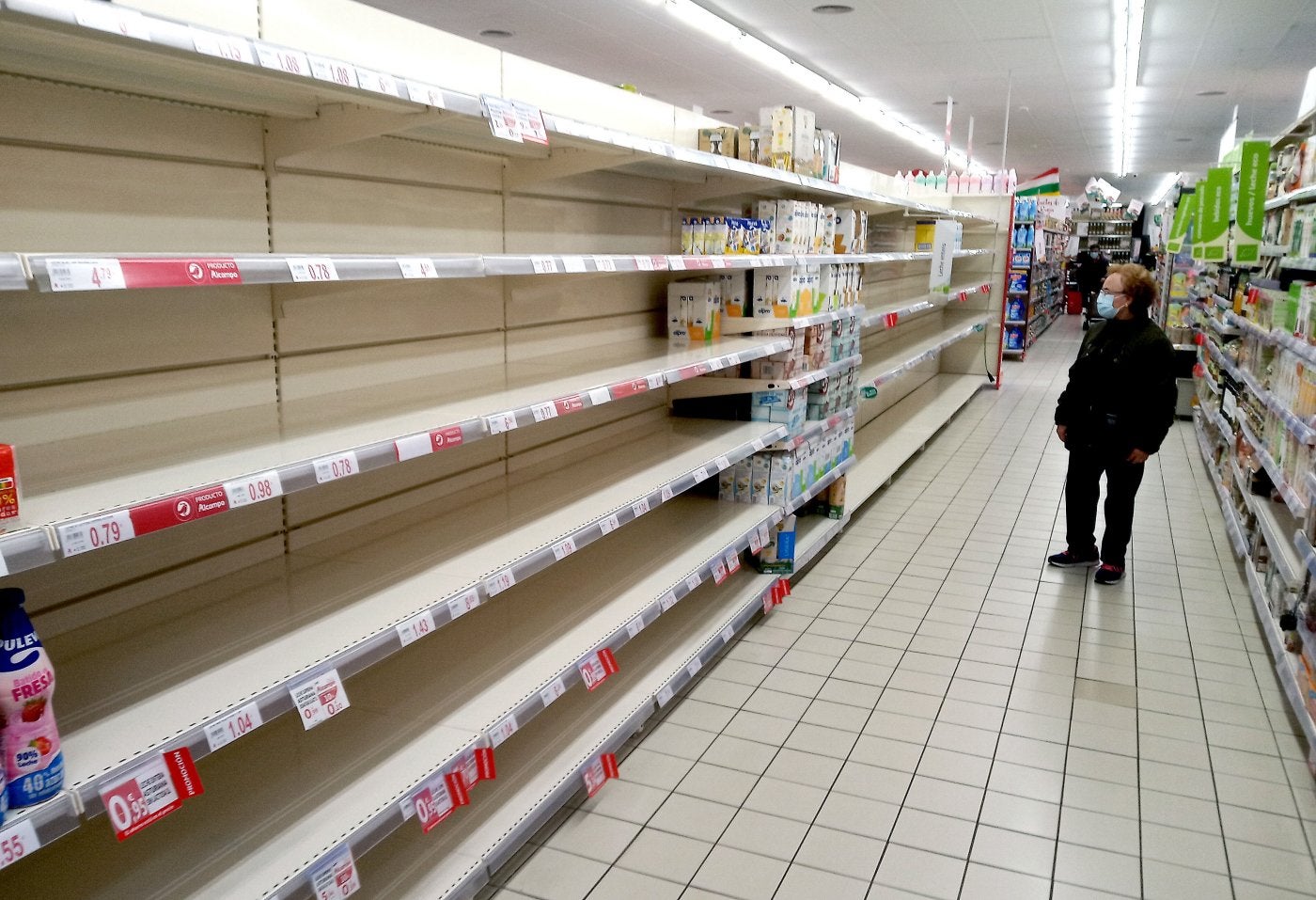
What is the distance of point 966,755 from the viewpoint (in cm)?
315

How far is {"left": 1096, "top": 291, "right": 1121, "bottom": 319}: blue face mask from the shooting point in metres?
4.65

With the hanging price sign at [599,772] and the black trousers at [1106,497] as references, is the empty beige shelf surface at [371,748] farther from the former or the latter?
the black trousers at [1106,497]

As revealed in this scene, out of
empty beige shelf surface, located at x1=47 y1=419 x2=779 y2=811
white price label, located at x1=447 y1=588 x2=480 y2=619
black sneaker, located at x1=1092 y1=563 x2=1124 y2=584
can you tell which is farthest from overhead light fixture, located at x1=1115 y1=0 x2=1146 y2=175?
white price label, located at x1=447 y1=588 x2=480 y2=619

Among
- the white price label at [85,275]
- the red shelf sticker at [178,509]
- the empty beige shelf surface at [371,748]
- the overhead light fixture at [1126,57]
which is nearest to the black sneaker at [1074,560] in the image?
the empty beige shelf surface at [371,748]

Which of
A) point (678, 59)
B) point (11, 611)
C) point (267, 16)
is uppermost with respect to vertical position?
point (678, 59)

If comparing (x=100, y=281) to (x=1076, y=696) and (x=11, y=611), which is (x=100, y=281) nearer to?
(x=11, y=611)

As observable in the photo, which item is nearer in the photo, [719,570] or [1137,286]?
[719,570]

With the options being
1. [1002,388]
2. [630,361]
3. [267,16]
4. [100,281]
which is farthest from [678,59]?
[100,281]

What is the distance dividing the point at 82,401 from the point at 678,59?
34.3ft

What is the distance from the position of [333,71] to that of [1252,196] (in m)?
5.51

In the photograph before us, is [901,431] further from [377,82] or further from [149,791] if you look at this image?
[149,791]

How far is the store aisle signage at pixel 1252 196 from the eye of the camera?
5457 mm

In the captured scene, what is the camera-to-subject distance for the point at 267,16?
6.91 feet

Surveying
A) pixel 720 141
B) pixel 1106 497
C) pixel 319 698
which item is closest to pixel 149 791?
pixel 319 698
